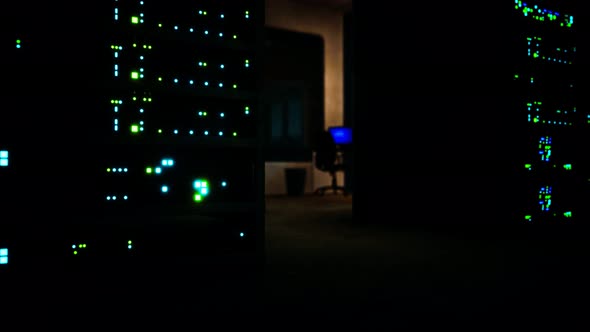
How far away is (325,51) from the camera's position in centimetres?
814

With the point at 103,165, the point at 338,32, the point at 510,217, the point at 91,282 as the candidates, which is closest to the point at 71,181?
the point at 103,165

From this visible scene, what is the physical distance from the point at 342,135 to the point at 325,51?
1.69 meters

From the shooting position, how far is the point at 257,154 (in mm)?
2047

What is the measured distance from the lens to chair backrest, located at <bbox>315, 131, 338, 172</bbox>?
6992 mm

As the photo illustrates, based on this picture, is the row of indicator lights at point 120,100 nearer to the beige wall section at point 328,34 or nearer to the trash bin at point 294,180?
the trash bin at point 294,180

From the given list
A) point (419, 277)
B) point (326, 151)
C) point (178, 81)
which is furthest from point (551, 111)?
point (326, 151)

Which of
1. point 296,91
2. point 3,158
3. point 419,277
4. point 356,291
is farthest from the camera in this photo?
A: point 296,91

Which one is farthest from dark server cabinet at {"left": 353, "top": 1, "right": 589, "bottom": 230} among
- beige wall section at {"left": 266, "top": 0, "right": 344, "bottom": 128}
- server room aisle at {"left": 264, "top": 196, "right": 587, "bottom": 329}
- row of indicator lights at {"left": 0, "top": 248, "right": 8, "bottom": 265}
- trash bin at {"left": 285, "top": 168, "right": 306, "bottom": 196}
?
beige wall section at {"left": 266, "top": 0, "right": 344, "bottom": 128}

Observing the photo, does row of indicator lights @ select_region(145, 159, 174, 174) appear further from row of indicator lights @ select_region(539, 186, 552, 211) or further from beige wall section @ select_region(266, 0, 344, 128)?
beige wall section @ select_region(266, 0, 344, 128)

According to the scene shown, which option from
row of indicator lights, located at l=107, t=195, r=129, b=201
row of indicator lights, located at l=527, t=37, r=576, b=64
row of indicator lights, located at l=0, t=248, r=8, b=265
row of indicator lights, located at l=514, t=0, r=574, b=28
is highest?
row of indicator lights, located at l=514, t=0, r=574, b=28

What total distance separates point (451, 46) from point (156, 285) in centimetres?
275

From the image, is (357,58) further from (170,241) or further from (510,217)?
(170,241)

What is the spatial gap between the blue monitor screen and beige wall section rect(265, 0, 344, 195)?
0.79 metres

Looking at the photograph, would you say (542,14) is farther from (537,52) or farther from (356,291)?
(356,291)
